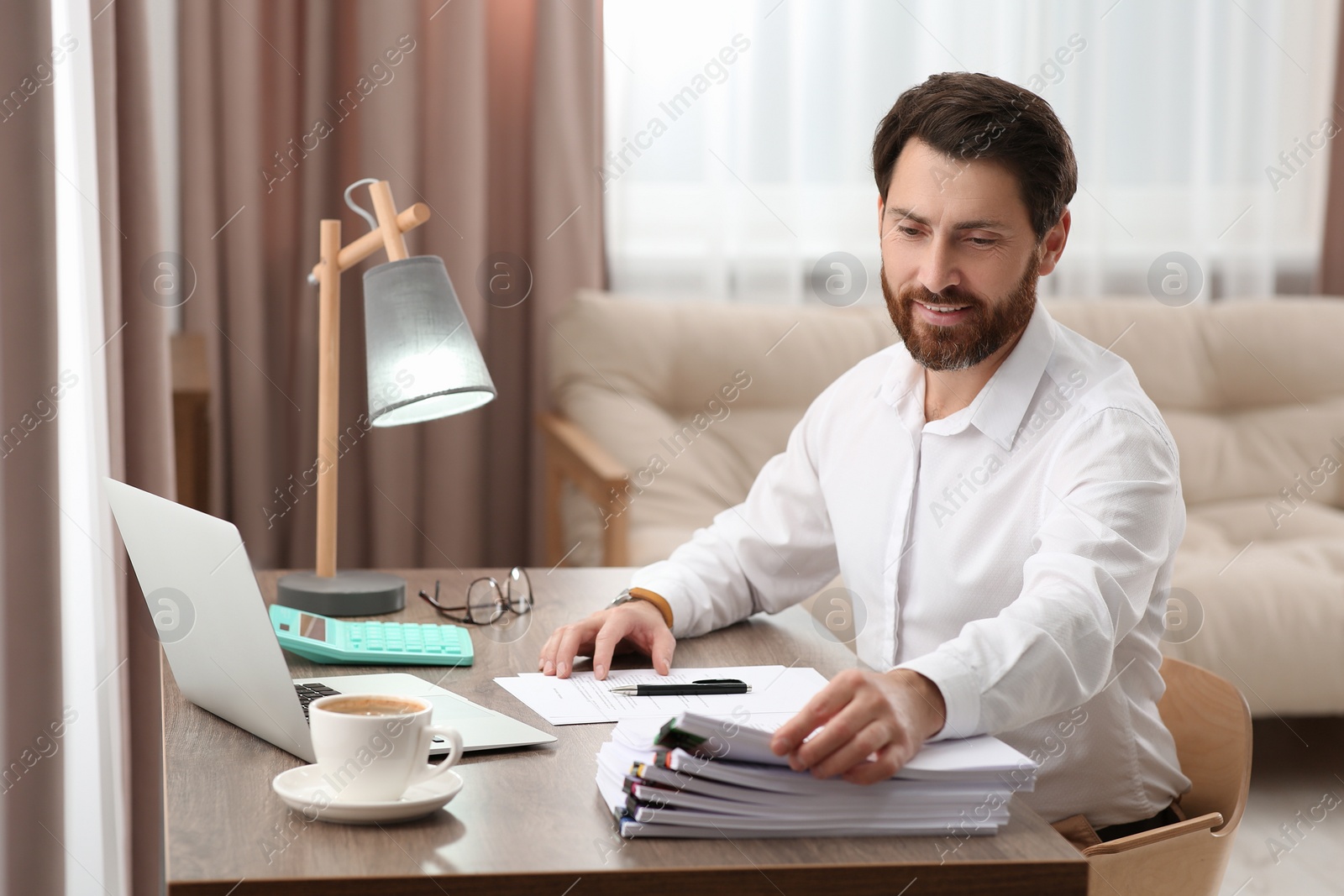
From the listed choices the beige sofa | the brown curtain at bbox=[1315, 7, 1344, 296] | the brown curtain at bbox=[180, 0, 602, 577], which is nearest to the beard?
the beige sofa

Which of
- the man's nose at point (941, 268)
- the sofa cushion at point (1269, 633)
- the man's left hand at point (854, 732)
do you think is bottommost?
the sofa cushion at point (1269, 633)

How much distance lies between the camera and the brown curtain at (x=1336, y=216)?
3477 millimetres

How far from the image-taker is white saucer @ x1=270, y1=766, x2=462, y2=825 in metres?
0.79

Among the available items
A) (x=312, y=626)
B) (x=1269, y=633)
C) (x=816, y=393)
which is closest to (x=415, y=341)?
(x=312, y=626)

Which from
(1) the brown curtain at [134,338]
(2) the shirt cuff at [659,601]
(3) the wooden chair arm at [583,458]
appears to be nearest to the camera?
(2) the shirt cuff at [659,601]

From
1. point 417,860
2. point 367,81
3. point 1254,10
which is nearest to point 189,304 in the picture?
point 367,81

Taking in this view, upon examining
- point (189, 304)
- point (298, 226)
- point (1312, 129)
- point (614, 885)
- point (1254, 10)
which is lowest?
point (614, 885)

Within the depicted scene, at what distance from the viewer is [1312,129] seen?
3.49m

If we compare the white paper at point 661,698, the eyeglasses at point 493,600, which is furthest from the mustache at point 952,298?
the eyeglasses at point 493,600

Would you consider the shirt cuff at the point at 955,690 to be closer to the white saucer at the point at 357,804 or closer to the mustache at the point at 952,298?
the white saucer at the point at 357,804

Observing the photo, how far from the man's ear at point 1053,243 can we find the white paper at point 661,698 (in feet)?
1.78

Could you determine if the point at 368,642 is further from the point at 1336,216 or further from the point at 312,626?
the point at 1336,216

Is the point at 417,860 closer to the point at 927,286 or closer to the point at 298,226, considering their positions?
the point at 927,286

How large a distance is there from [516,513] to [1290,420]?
197cm
